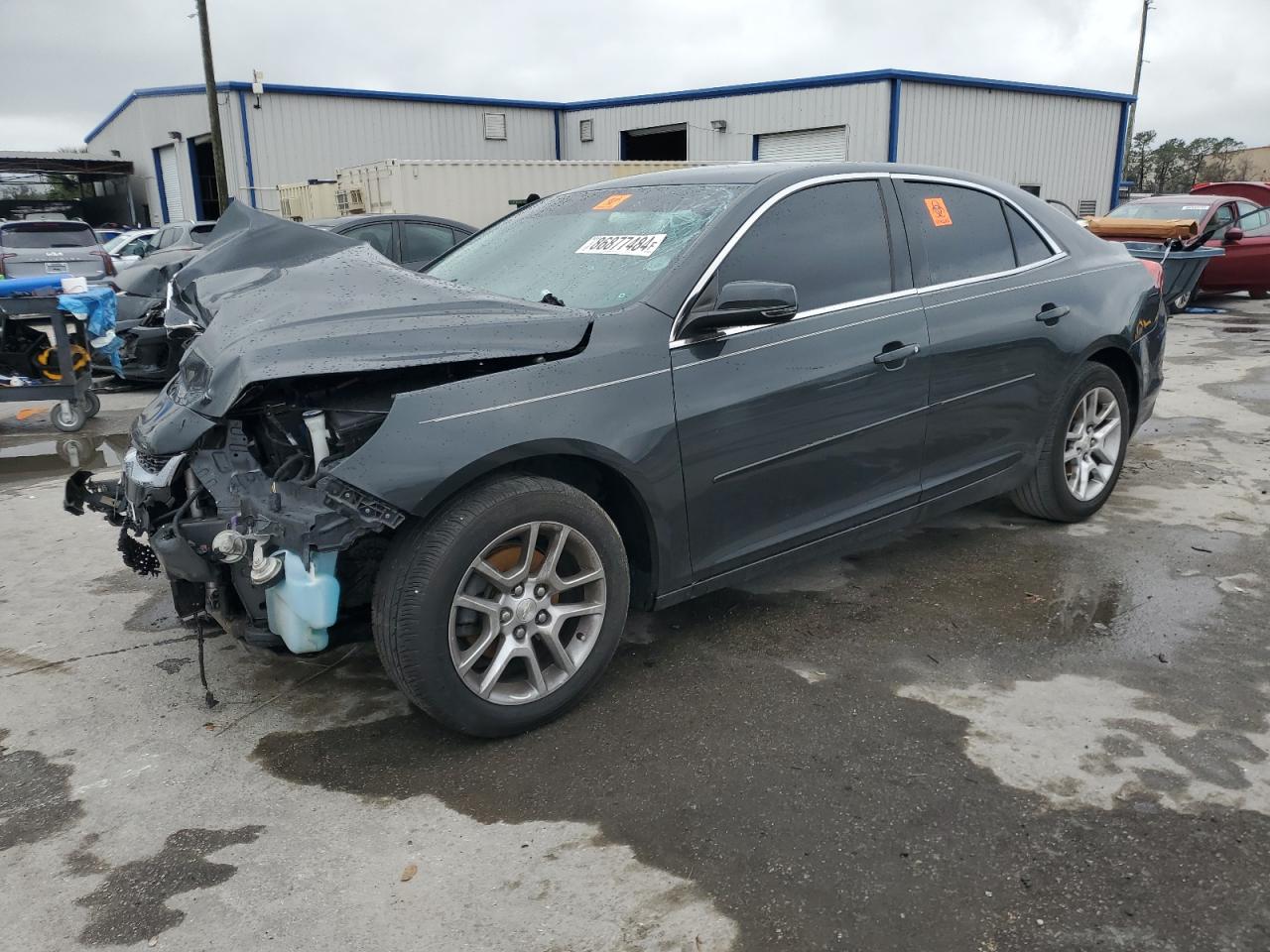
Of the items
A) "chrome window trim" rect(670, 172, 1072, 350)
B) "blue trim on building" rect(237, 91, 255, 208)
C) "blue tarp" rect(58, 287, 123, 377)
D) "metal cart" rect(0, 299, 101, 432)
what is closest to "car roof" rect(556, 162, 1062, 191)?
"chrome window trim" rect(670, 172, 1072, 350)

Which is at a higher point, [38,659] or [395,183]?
[395,183]

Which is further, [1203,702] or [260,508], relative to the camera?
[1203,702]

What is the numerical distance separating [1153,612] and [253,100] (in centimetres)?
2570

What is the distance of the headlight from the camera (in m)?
3.04

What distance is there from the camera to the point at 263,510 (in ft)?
9.43

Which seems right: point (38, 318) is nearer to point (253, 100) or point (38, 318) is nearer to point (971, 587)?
point (971, 587)

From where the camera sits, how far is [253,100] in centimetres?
2469

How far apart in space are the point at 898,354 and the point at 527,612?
1.76 metres

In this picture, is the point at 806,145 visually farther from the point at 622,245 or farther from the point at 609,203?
the point at 622,245

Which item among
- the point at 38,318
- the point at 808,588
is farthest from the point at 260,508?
the point at 38,318

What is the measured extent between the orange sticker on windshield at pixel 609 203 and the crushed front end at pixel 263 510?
57.6 inches

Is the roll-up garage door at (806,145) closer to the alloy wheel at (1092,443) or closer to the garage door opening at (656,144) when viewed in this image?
the garage door opening at (656,144)

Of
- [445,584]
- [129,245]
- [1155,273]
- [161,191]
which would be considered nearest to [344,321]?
[445,584]

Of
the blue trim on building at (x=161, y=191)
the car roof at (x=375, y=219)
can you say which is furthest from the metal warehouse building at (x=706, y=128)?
the car roof at (x=375, y=219)
